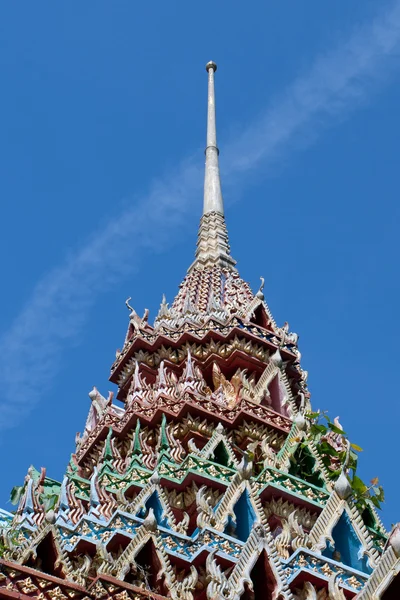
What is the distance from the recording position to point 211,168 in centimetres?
4256

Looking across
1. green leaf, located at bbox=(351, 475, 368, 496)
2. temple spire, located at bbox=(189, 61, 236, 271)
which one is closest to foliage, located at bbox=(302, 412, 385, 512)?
green leaf, located at bbox=(351, 475, 368, 496)

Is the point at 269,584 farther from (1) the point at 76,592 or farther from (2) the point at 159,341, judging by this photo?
(2) the point at 159,341

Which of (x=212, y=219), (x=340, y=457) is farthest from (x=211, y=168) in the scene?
(x=340, y=457)

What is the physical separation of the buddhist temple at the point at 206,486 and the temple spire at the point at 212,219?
3.5 inches

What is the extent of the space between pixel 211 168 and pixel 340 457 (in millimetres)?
16821

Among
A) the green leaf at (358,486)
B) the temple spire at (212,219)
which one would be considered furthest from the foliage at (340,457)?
the temple spire at (212,219)

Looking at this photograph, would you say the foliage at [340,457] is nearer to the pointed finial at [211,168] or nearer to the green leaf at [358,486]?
the green leaf at [358,486]

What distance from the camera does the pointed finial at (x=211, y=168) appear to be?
133ft

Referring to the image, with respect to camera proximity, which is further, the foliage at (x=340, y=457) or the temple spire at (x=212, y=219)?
the temple spire at (x=212, y=219)

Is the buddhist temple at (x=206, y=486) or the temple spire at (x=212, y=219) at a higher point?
the temple spire at (x=212, y=219)

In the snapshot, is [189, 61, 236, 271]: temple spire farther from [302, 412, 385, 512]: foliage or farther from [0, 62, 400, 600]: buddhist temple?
[302, 412, 385, 512]: foliage

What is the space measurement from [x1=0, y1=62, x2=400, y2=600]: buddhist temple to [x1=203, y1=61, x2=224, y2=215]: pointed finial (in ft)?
4.51

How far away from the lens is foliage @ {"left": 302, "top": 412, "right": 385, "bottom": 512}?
25.2 meters

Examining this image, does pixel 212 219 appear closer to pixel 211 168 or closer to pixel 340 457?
pixel 211 168
